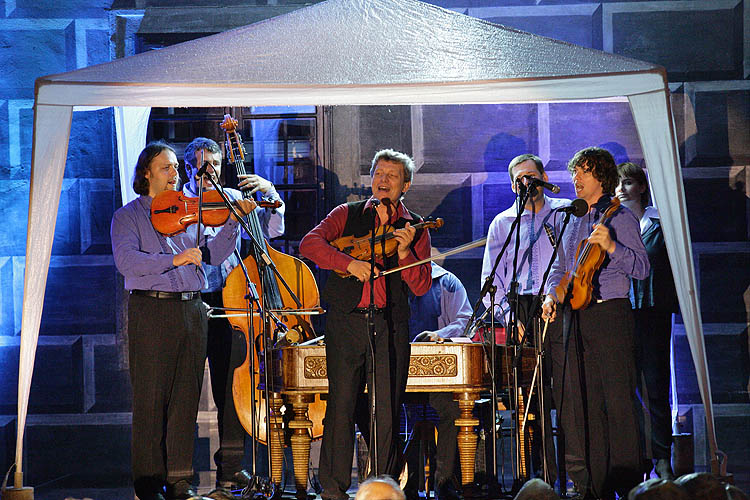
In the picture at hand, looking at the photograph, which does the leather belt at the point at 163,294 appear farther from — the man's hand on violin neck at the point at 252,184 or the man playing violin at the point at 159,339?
the man's hand on violin neck at the point at 252,184

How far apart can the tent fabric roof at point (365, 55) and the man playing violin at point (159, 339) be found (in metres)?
0.67

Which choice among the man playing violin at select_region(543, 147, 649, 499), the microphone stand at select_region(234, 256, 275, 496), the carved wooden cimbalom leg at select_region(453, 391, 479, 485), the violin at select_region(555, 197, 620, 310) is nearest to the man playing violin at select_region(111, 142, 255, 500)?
the microphone stand at select_region(234, 256, 275, 496)

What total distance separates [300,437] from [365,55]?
2.16 meters

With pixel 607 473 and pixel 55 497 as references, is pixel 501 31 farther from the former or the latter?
pixel 55 497

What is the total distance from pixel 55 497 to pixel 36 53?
337cm

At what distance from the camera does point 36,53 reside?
7.00m

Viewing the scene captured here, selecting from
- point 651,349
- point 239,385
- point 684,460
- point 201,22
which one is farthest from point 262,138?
point 684,460

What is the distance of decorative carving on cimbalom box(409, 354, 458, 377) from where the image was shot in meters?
5.00

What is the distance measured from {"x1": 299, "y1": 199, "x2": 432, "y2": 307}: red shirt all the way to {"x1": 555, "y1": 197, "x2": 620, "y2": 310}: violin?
77cm

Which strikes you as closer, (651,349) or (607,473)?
(607,473)

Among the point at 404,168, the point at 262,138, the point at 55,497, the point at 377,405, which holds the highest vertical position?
the point at 262,138

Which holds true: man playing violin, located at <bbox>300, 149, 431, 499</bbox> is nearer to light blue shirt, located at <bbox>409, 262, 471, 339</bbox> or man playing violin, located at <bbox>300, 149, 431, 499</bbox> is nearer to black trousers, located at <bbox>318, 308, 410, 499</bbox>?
black trousers, located at <bbox>318, 308, 410, 499</bbox>

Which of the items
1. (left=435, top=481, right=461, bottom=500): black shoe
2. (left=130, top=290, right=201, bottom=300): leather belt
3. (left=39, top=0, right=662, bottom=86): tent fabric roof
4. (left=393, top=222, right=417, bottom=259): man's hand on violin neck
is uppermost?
(left=39, top=0, right=662, bottom=86): tent fabric roof

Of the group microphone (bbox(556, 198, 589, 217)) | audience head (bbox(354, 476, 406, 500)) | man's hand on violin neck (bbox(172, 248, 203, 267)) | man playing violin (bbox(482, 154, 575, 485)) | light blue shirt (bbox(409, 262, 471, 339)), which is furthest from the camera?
light blue shirt (bbox(409, 262, 471, 339))
